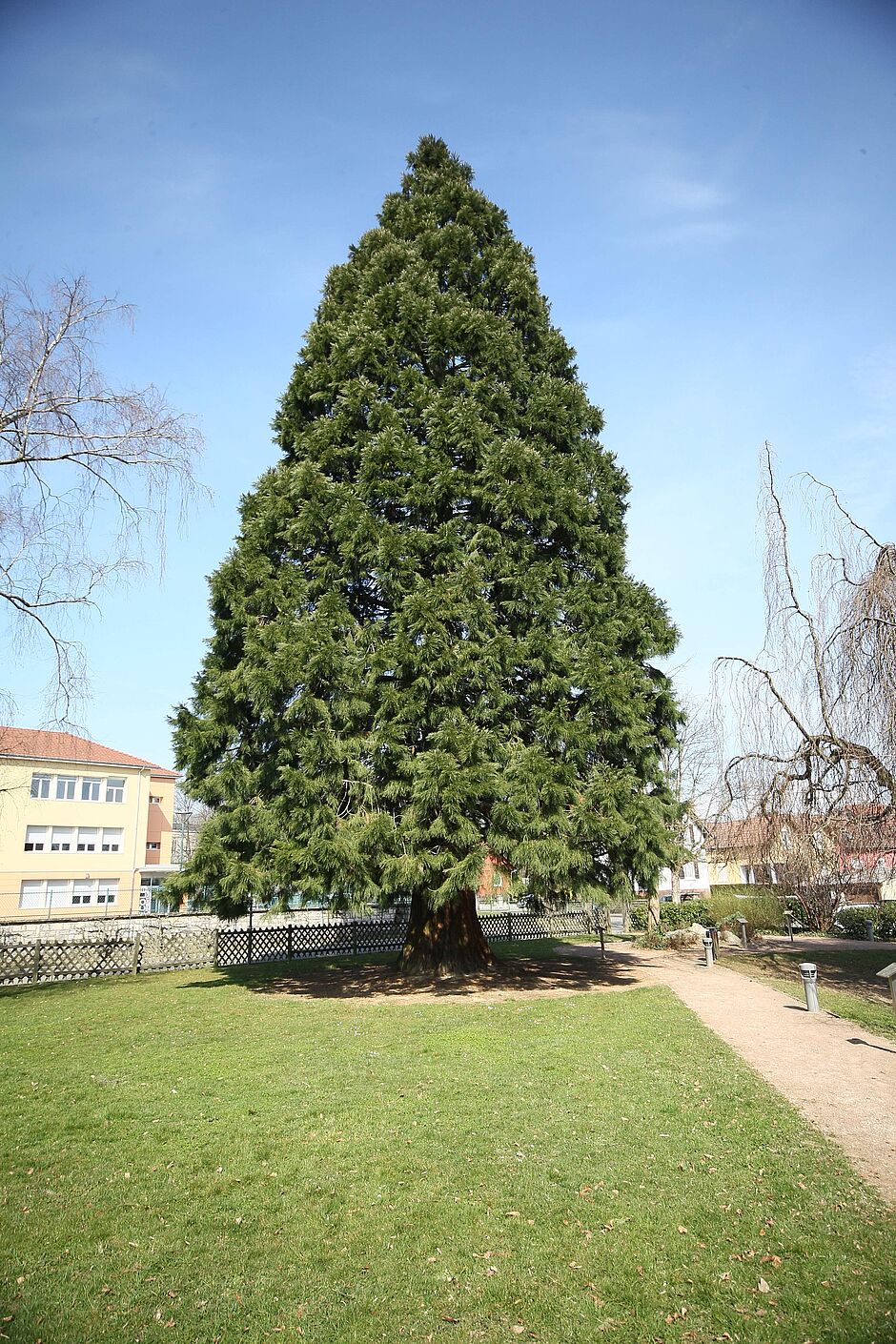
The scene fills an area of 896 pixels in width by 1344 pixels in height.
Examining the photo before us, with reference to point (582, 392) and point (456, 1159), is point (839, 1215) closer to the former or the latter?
point (456, 1159)

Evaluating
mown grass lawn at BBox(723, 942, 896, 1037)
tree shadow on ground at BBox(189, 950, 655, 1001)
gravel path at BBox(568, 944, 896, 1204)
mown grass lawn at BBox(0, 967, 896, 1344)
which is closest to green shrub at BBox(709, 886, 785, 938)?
mown grass lawn at BBox(723, 942, 896, 1037)

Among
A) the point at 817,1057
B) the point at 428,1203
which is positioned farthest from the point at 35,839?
the point at 428,1203

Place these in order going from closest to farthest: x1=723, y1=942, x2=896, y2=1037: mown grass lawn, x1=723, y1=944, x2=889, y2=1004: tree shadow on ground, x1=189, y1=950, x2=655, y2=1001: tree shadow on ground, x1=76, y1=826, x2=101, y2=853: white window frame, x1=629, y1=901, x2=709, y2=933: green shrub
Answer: x1=723, y1=942, x2=896, y2=1037: mown grass lawn
x1=189, y1=950, x2=655, y2=1001: tree shadow on ground
x1=723, y1=944, x2=889, y2=1004: tree shadow on ground
x1=629, y1=901, x2=709, y2=933: green shrub
x1=76, y1=826, x2=101, y2=853: white window frame

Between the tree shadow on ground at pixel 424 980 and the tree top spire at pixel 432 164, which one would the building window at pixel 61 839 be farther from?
the tree top spire at pixel 432 164

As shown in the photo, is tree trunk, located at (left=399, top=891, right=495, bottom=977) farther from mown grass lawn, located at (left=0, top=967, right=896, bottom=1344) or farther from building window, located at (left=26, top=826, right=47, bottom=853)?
building window, located at (left=26, top=826, right=47, bottom=853)

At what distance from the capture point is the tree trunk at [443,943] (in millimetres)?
16188

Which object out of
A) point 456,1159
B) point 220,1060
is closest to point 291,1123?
point 456,1159

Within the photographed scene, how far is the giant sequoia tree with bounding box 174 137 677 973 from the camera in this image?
12961 millimetres

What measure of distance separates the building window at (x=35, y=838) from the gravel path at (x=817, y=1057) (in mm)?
33638

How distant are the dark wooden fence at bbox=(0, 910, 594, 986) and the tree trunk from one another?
547 cm

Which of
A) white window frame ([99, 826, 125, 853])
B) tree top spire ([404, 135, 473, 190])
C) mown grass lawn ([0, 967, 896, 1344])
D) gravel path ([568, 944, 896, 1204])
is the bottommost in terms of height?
gravel path ([568, 944, 896, 1204])

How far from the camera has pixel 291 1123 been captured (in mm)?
6633

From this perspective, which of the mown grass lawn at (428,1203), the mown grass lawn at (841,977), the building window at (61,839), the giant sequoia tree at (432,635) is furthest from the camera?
the building window at (61,839)

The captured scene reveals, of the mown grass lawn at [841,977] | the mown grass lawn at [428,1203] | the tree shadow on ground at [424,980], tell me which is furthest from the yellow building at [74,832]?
the mown grass lawn at [428,1203]
